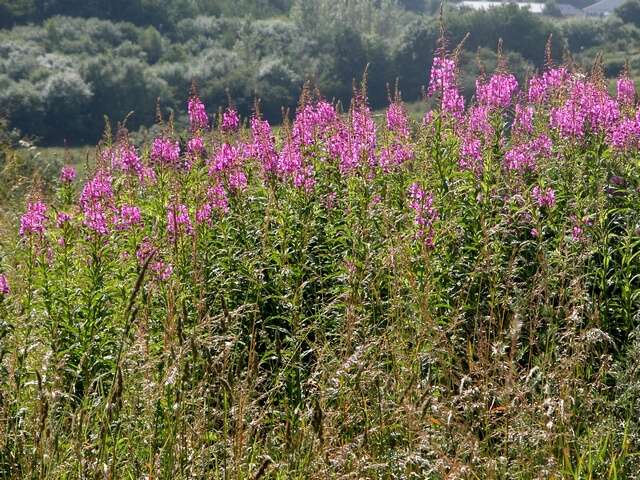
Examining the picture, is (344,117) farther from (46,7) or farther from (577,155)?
(46,7)

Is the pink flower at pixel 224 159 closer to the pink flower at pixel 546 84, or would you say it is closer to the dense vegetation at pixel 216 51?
the pink flower at pixel 546 84

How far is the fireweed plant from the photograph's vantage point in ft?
10.6

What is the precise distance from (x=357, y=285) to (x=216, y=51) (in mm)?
95871

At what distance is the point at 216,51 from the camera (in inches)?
3799

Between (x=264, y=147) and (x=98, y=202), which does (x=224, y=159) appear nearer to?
(x=264, y=147)

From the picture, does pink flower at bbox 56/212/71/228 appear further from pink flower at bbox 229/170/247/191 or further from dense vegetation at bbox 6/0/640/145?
dense vegetation at bbox 6/0/640/145

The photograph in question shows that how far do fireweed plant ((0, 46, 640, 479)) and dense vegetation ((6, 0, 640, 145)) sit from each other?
6638cm

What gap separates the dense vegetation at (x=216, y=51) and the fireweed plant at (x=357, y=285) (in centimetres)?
6638

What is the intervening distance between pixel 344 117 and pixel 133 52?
9501cm

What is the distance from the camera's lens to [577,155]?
5.87m

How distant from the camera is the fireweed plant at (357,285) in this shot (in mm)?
3227

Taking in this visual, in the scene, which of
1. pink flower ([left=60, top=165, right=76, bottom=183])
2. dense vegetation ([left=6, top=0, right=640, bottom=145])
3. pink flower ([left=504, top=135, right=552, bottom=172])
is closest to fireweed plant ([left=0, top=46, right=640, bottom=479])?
pink flower ([left=504, top=135, right=552, bottom=172])

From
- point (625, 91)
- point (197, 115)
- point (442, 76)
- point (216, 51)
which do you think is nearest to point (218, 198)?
point (197, 115)

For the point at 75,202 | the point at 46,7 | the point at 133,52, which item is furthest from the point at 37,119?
the point at 75,202
